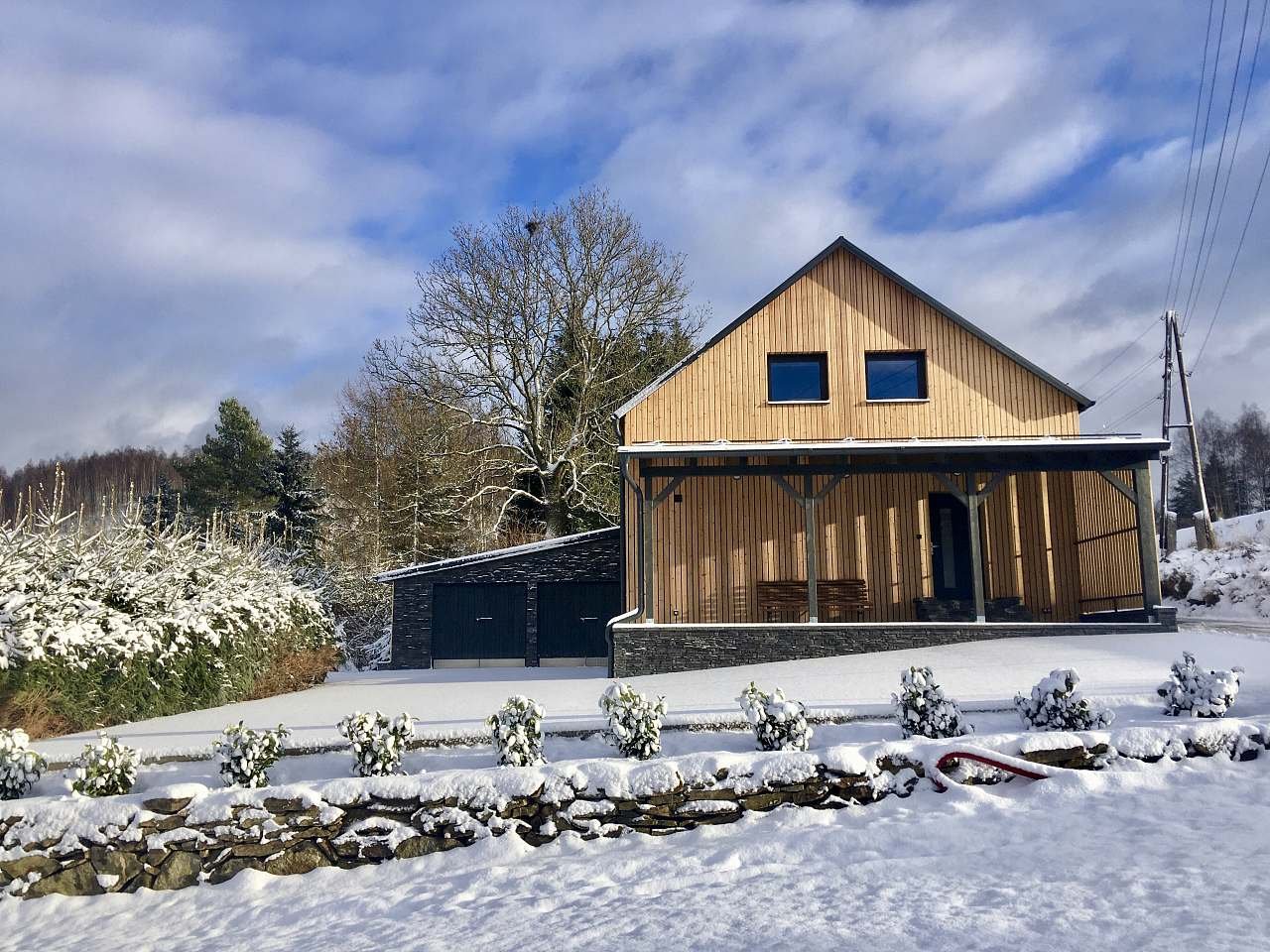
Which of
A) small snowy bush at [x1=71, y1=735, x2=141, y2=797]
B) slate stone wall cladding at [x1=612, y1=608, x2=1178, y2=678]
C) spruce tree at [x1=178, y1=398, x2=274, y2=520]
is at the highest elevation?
spruce tree at [x1=178, y1=398, x2=274, y2=520]

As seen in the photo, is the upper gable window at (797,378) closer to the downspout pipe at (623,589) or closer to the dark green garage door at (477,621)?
the downspout pipe at (623,589)

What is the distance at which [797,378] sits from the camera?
48.9ft

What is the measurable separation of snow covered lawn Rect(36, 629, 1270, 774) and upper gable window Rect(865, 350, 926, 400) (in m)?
4.58

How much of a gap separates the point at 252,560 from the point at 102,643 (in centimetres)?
378

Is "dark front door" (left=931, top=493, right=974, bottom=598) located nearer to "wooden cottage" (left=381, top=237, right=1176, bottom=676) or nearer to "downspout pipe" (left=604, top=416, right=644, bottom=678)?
"wooden cottage" (left=381, top=237, right=1176, bottom=676)

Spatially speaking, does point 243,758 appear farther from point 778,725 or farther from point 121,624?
point 121,624

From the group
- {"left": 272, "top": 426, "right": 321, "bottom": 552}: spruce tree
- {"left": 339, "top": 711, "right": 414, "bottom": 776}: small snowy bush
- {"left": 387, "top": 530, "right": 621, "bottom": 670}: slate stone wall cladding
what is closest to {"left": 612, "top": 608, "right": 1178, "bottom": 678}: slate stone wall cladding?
{"left": 387, "top": 530, "right": 621, "bottom": 670}: slate stone wall cladding

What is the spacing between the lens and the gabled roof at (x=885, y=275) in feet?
47.9

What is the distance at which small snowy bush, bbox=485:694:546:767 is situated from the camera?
21.0 ft

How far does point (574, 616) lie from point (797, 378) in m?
6.11

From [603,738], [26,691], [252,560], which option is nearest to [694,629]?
[603,738]

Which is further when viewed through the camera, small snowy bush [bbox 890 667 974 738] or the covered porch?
the covered porch

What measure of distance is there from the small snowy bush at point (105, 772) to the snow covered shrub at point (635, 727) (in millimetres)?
3522

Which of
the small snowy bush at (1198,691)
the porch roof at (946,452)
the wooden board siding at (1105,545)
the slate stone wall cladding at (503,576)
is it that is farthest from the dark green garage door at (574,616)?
the small snowy bush at (1198,691)
